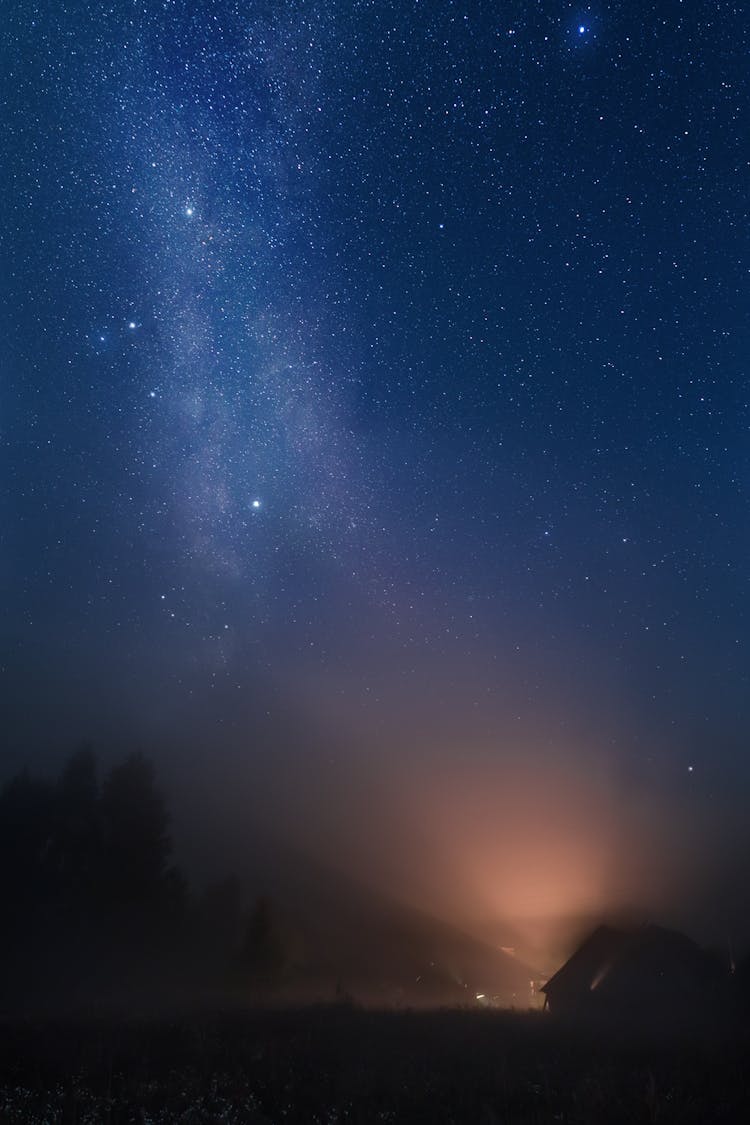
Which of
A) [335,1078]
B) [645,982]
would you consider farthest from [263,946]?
[335,1078]

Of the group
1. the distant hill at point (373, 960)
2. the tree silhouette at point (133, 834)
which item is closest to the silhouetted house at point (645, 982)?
the distant hill at point (373, 960)

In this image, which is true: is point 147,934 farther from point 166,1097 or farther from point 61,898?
point 166,1097

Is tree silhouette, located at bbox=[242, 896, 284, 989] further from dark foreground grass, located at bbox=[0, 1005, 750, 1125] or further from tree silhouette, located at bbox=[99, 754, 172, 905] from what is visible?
dark foreground grass, located at bbox=[0, 1005, 750, 1125]

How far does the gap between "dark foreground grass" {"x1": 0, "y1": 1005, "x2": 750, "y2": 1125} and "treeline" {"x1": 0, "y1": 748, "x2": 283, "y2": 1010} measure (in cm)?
1618

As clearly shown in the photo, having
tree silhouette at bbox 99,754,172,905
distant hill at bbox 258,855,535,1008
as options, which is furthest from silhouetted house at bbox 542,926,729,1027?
tree silhouette at bbox 99,754,172,905

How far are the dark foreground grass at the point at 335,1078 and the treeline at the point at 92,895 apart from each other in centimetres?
1618

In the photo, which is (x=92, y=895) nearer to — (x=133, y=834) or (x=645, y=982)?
(x=133, y=834)

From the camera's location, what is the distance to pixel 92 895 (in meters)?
32.9

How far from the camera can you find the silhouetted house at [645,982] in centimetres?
3431

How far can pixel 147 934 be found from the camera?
34.3 meters

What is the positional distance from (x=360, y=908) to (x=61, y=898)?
84295 mm

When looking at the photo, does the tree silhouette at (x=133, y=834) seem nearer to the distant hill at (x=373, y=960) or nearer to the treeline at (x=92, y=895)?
the treeline at (x=92, y=895)

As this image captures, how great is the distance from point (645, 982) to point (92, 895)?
30303 millimetres


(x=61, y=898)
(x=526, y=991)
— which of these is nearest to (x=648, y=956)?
(x=61, y=898)
